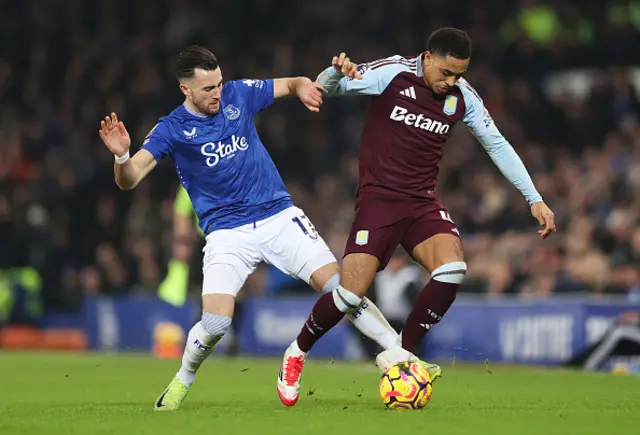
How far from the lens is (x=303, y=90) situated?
8.10 meters

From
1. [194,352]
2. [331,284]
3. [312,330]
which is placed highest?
[331,284]

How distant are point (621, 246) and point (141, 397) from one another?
7.13 metres

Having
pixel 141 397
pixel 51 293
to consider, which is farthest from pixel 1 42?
pixel 141 397

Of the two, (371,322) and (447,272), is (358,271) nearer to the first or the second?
(371,322)

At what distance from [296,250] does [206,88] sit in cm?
126

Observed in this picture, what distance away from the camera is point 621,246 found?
1431 centimetres

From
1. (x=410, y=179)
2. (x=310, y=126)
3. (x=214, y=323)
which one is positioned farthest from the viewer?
(x=310, y=126)

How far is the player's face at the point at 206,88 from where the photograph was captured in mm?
8055

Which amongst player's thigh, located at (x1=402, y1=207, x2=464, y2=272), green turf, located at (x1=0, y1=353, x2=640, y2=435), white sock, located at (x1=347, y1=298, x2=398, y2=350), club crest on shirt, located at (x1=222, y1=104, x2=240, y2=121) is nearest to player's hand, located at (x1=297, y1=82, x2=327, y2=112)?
club crest on shirt, located at (x1=222, y1=104, x2=240, y2=121)

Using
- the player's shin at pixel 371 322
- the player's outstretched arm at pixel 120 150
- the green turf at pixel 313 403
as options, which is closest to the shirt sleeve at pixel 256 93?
the player's outstretched arm at pixel 120 150

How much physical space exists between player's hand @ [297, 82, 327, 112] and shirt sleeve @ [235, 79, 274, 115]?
1.13ft

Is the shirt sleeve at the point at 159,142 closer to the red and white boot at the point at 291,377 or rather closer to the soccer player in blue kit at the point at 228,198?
the soccer player in blue kit at the point at 228,198

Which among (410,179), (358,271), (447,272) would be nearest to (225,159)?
(358,271)

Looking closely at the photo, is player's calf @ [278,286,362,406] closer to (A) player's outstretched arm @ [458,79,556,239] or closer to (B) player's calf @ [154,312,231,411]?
(B) player's calf @ [154,312,231,411]
